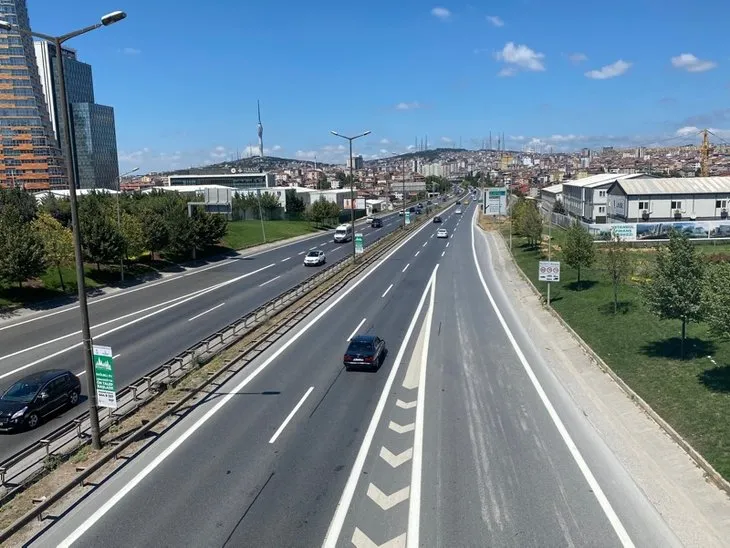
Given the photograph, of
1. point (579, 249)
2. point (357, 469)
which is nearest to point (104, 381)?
point (357, 469)

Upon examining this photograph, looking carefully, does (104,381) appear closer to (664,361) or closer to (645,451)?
(645,451)

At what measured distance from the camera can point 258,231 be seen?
272 feet

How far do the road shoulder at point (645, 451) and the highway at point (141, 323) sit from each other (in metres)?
16.2

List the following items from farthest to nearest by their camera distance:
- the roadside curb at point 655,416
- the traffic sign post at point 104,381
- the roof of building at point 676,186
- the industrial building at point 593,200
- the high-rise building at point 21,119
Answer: the high-rise building at point 21,119, the industrial building at point 593,200, the roof of building at point 676,186, the traffic sign post at point 104,381, the roadside curb at point 655,416

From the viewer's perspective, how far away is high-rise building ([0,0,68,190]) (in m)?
129

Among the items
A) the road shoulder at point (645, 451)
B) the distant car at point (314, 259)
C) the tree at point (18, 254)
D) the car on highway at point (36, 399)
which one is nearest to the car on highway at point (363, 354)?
the road shoulder at point (645, 451)

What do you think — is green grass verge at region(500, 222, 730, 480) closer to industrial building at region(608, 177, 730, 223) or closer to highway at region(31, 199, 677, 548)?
highway at region(31, 199, 677, 548)

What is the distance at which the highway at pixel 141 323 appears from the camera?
2430 cm

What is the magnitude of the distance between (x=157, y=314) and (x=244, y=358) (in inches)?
498

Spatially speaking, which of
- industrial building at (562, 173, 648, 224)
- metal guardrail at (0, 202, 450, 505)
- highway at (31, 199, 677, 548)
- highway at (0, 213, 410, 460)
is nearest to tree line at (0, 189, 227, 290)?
highway at (0, 213, 410, 460)

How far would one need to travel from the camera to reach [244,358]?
24500mm

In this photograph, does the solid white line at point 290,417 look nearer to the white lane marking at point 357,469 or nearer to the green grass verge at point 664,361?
the white lane marking at point 357,469

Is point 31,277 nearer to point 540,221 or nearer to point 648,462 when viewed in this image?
point 648,462

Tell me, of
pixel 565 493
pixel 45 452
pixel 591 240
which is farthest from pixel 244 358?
pixel 591 240
